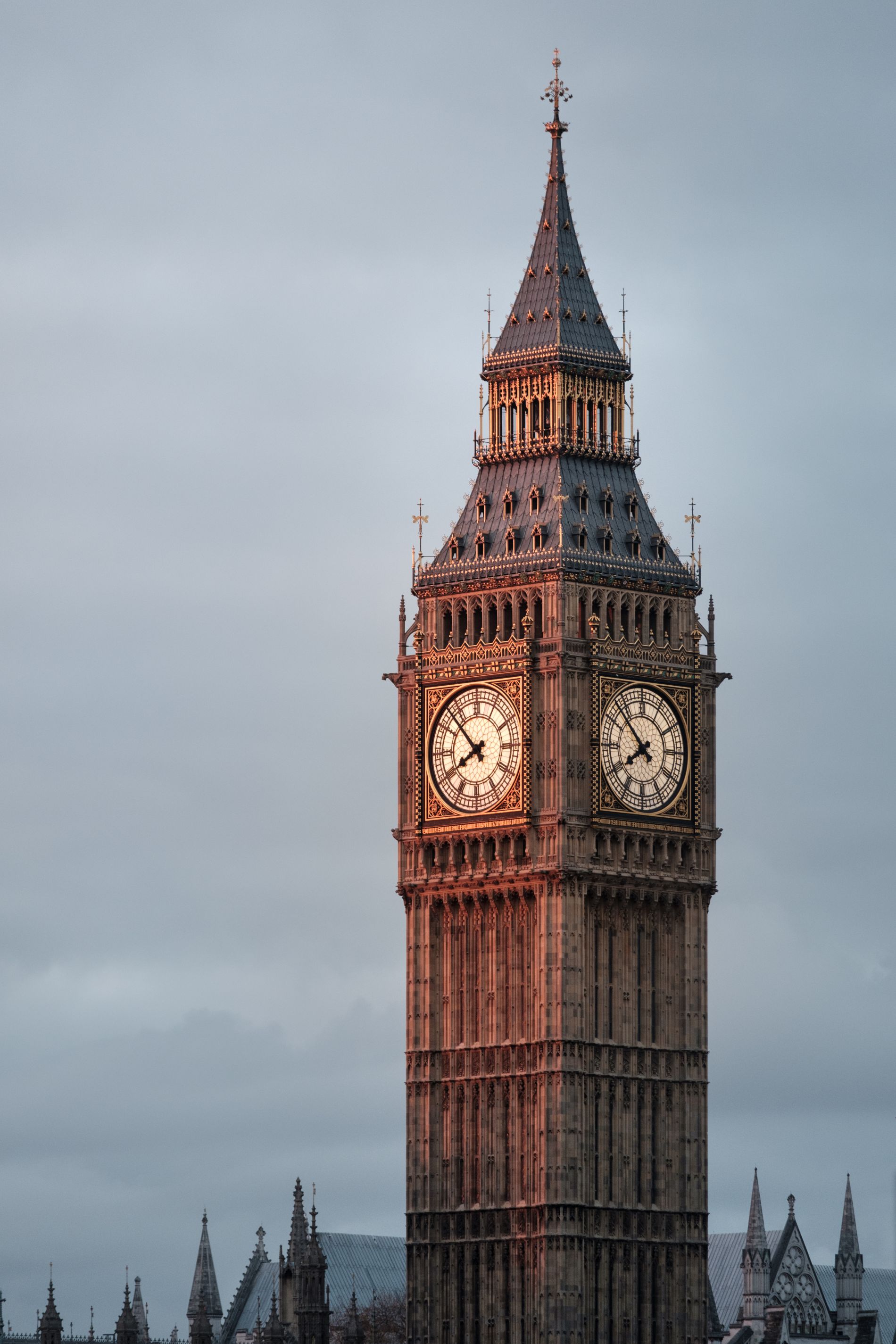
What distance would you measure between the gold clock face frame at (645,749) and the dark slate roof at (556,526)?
409cm

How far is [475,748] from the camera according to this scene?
525ft

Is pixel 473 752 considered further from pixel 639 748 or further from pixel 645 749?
pixel 645 749

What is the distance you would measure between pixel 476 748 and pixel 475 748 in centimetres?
13

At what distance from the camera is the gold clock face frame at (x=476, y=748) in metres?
159

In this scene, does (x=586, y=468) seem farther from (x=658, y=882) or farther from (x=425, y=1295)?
(x=425, y=1295)

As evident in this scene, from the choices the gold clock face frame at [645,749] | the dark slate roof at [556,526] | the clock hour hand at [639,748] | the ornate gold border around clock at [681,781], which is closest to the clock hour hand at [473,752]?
the ornate gold border around clock at [681,781]

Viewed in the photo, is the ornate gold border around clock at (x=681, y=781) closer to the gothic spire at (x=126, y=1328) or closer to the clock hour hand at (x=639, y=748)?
the clock hour hand at (x=639, y=748)

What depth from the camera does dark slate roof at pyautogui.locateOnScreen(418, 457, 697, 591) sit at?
160 metres

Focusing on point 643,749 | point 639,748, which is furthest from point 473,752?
point 643,749

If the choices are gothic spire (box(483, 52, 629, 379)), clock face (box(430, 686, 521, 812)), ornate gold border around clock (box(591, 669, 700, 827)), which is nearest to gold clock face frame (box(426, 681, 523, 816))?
clock face (box(430, 686, 521, 812))

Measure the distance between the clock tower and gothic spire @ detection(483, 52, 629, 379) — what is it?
0.17 metres

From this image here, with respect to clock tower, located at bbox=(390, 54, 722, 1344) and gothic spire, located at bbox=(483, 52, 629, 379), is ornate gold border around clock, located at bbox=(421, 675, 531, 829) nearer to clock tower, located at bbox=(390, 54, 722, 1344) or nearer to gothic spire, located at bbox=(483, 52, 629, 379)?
clock tower, located at bbox=(390, 54, 722, 1344)

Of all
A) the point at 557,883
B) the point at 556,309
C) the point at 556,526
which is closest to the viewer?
the point at 557,883

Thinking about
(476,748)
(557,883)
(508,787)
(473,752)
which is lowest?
(557,883)
